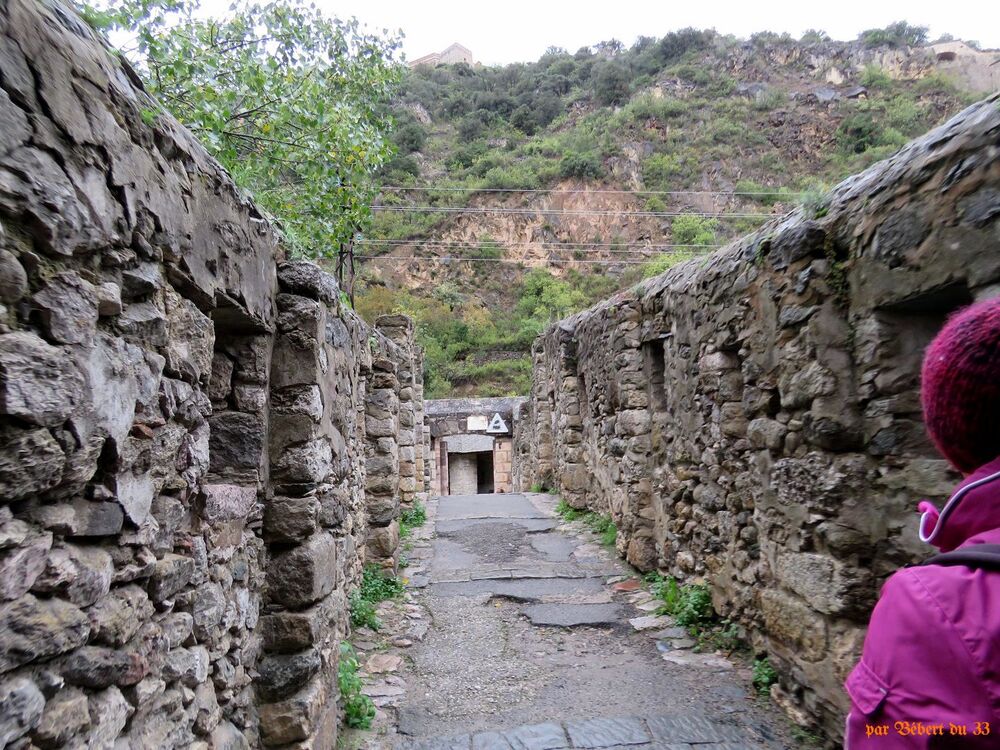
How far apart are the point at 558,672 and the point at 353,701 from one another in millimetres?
1364

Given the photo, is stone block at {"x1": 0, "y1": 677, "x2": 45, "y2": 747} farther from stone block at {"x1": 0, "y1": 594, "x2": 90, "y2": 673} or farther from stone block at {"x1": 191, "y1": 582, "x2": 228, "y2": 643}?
stone block at {"x1": 191, "y1": 582, "x2": 228, "y2": 643}

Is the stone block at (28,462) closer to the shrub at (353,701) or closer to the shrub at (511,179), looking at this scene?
the shrub at (353,701)

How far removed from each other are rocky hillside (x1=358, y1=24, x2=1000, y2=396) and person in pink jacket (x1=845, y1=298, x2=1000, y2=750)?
2558 centimetres

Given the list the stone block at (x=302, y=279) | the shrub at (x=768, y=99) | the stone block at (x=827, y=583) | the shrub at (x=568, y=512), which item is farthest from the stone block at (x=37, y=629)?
the shrub at (x=768, y=99)

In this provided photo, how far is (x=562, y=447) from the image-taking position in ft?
32.7

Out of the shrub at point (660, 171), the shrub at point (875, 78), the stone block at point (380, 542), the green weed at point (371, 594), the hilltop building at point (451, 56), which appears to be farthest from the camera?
the hilltop building at point (451, 56)

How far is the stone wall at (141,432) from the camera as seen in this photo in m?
1.12

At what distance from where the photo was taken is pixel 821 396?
10.1ft

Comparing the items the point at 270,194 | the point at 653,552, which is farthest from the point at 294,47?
the point at 653,552

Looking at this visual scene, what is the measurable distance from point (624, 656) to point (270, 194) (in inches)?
194

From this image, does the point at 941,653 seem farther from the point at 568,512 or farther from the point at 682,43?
the point at 682,43

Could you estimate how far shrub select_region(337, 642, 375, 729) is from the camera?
3.44m

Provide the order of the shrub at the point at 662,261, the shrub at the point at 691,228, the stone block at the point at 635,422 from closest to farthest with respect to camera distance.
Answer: the stone block at the point at 635,422, the shrub at the point at 662,261, the shrub at the point at 691,228

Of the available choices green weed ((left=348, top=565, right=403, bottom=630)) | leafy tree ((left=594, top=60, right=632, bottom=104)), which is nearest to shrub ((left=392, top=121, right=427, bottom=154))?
leafy tree ((left=594, top=60, right=632, bottom=104))
